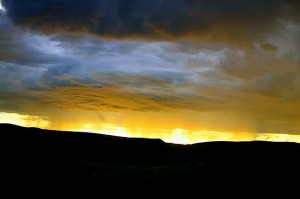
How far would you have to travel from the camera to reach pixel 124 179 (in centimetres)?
3303

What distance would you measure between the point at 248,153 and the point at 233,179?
6.62m

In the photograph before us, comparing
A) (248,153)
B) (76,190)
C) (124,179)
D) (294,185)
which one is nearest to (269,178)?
(294,185)

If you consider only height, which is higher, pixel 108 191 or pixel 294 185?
pixel 294 185

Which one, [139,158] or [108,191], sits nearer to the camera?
[108,191]

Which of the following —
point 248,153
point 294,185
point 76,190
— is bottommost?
point 76,190

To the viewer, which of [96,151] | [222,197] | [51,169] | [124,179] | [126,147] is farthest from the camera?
[126,147]

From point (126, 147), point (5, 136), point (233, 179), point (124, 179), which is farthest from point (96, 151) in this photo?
point (233, 179)

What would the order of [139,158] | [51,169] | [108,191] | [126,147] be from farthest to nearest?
[126,147], [139,158], [51,169], [108,191]

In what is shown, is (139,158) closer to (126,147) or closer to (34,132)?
(126,147)

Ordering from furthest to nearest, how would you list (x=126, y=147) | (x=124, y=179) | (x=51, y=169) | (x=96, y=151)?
1. (x=126, y=147)
2. (x=96, y=151)
3. (x=51, y=169)
4. (x=124, y=179)

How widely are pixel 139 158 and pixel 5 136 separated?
29021mm

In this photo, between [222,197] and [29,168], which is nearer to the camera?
[222,197]

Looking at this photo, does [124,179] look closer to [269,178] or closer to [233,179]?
[233,179]

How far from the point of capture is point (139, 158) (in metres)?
66.8
